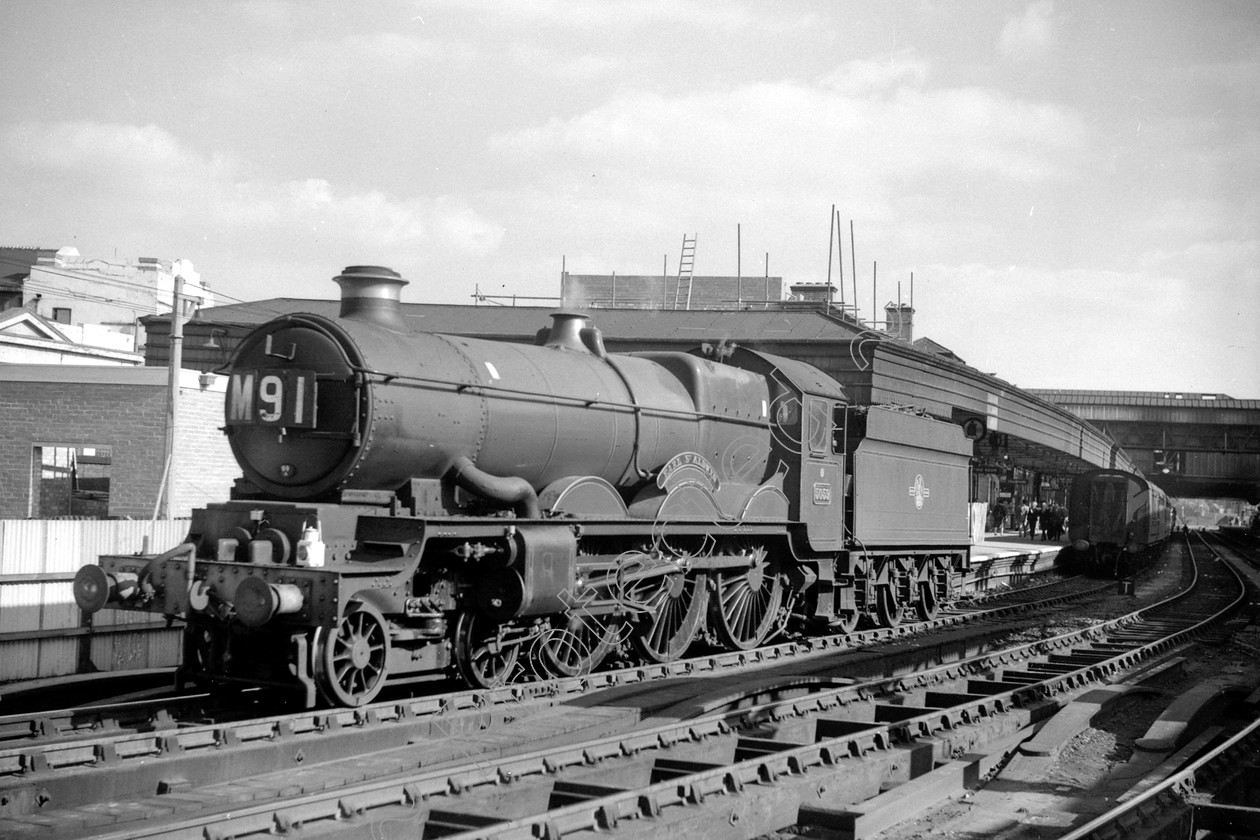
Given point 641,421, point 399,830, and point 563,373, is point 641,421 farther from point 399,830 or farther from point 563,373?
point 399,830

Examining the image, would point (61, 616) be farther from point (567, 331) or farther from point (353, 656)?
point (567, 331)

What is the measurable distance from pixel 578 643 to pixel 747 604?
3225 millimetres

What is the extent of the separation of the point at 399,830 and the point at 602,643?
528cm

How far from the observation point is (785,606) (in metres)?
14.9

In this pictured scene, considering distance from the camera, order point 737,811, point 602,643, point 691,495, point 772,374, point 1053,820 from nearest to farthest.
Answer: point 737,811 → point 1053,820 → point 602,643 → point 691,495 → point 772,374

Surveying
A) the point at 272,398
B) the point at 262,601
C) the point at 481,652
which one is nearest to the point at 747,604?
the point at 481,652

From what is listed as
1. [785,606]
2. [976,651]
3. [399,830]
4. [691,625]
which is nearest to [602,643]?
[691,625]

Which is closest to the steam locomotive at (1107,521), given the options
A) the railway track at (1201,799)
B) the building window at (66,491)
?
the railway track at (1201,799)

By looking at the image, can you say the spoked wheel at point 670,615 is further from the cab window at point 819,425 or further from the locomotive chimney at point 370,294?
the locomotive chimney at point 370,294

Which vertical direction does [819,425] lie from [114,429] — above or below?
above

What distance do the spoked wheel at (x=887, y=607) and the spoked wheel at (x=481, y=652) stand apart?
7.93 meters

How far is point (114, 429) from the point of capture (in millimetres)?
19297

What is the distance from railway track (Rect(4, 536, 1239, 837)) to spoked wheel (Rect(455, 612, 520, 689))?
437mm

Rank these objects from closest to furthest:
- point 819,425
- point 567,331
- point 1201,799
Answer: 1. point 1201,799
2. point 567,331
3. point 819,425
